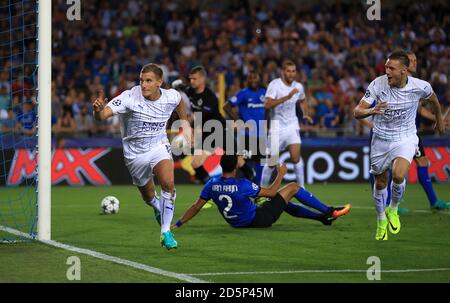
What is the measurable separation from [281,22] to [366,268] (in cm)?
2051

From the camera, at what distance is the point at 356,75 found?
25.4 meters

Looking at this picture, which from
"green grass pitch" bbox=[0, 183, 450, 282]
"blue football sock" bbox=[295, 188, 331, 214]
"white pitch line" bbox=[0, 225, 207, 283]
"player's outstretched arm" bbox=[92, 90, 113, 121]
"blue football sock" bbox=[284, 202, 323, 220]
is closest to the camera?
"white pitch line" bbox=[0, 225, 207, 283]

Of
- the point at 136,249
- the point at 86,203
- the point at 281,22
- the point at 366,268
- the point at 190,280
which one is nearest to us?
the point at 190,280

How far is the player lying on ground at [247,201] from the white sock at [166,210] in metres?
0.81

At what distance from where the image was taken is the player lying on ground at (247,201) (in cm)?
1068

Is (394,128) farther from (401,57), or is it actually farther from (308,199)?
(308,199)

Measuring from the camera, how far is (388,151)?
10188 mm

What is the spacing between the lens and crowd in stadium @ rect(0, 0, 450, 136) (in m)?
23.3

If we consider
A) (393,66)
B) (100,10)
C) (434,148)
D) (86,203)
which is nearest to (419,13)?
(434,148)

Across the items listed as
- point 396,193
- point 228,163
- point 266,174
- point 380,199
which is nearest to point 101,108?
point 228,163

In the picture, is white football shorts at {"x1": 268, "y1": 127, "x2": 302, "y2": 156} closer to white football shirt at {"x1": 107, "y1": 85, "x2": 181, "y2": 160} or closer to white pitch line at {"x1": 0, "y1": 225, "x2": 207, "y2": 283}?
white football shirt at {"x1": 107, "y1": 85, "x2": 181, "y2": 160}

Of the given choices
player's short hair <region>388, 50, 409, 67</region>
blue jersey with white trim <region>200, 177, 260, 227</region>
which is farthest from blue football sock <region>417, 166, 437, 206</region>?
player's short hair <region>388, 50, 409, 67</region>

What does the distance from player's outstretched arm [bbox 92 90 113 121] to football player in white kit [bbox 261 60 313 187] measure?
6461mm

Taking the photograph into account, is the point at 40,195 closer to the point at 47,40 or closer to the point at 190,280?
the point at 47,40
